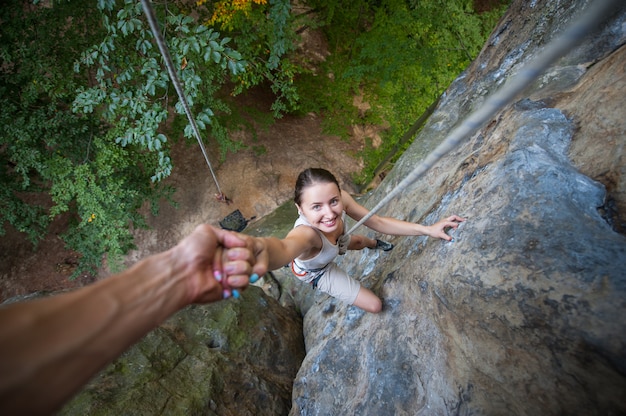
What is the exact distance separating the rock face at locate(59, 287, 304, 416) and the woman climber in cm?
113

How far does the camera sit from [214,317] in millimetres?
3402

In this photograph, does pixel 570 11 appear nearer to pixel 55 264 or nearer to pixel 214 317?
pixel 214 317

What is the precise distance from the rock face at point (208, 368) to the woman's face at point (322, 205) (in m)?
1.77

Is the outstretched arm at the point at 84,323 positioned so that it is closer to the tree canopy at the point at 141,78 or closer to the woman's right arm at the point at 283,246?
the woman's right arm at the point at 283,246

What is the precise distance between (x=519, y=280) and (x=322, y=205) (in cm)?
129

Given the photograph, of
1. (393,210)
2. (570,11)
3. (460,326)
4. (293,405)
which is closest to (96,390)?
(293,405)

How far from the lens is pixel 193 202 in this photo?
24.1 ft

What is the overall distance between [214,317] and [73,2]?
14.0 feet

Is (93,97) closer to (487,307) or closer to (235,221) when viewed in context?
(235,221)

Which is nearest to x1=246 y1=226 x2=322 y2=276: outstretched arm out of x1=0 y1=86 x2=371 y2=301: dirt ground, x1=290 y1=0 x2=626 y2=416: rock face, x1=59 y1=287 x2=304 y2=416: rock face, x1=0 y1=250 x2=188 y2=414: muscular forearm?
x1=0 y1=250 x2=188 y2=414: muscular forearm

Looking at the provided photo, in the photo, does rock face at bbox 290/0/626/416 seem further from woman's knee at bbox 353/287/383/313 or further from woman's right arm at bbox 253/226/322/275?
woman's right arm at bbox 253/226/322/275

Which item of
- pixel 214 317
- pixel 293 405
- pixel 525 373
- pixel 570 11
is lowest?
pixel 214 317

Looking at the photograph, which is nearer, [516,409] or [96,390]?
[516,409]

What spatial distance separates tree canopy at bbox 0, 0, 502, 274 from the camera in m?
3.43
